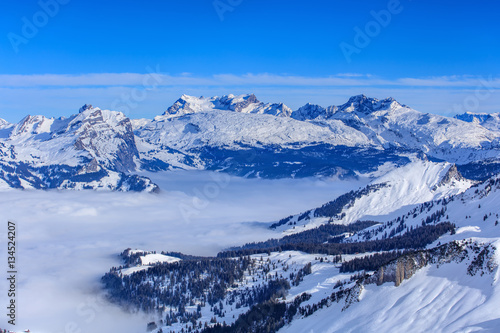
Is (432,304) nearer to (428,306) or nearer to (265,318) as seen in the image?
(428,306)

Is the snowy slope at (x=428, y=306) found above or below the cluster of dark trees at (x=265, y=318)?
above

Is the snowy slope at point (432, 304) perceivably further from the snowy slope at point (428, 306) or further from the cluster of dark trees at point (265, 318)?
the cluster of dark trees at point (265, 318)

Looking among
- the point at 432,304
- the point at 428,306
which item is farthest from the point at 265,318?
the point at 432,304

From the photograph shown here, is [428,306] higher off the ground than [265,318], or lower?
higher

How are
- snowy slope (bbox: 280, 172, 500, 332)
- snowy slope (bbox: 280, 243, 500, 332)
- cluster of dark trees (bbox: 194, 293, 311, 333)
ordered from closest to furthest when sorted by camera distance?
1. snowy slope (bbox: 280, 243, 500, 332)
2. snowy slope (bbox: 280, 172, 500, 332)
3. cluster of dark trees (bbox: 194, 293, 311, 333)

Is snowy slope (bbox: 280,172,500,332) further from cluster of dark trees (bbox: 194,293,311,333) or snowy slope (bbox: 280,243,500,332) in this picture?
cluster of dark trees (bbox: 194,293,311,333)

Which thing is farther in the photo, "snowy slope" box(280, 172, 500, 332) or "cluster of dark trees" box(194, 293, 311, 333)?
"cluster of dark trees" box(194, 293, 311, 333)

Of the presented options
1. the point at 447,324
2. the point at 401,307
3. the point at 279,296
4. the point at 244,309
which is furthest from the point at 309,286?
the point at 447,324

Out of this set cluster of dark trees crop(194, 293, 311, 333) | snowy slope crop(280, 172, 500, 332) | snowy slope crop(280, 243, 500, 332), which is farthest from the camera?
cluster of dark trees crop(194, 293, 311, 333)

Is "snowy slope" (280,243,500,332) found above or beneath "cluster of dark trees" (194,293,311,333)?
above

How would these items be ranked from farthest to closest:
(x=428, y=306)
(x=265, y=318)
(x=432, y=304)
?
1. (x=265, y=318)
2. (x=432, y=304)
3. (x=428, y=306)

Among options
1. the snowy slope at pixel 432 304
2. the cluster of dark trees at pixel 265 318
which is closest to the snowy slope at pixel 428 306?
the snowy slope at pixel 432 304

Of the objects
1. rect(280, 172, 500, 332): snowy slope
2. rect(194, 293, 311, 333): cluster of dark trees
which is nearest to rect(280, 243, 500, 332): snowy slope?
rect(280, 172, 500, 332): snowy slope
